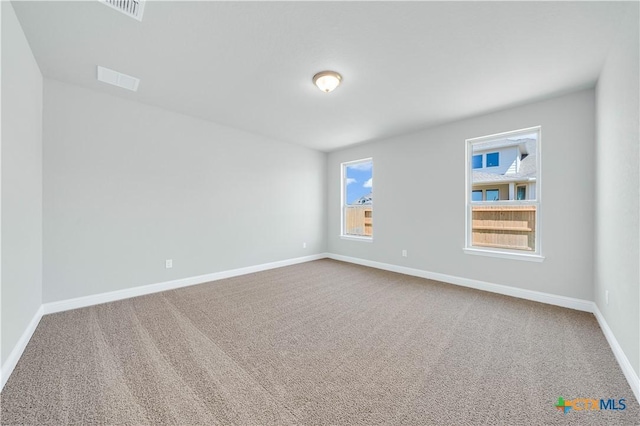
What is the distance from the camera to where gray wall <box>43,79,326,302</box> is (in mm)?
2799

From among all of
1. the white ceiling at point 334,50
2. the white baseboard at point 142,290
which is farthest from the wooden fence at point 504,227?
the white baseboard at point 142,290

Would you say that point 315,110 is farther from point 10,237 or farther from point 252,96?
point 10,237

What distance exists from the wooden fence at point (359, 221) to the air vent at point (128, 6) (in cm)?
442

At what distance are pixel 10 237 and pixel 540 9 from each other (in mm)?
4136

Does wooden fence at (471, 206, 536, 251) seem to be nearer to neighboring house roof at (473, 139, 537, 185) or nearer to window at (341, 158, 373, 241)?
neighboring house roof at (473, 139, 537, 185)

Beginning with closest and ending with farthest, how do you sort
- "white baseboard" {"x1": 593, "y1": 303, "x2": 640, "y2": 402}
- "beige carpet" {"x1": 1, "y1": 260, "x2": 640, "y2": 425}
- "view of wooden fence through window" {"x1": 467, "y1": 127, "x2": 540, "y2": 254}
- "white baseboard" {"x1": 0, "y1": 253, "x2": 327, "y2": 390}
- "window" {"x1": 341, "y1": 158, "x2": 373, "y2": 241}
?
"beige carpet" {"x1": 1, "y1": 260, "x2": 640, "y2": 425} < "white baseboard" {"x1": 593, "y1": 303, "x2": 640, "y2": 402} < "white baseboard" {"x1": 0, "y1": 253, "x2": 327, "y2": 390} < "view of wooden fence through window" {"x1": 467, "y1": 127, "x2": 540, "y2": 254} < "window" {"x1": 341, "y1": 158, "x2": 373, "y2": 241}

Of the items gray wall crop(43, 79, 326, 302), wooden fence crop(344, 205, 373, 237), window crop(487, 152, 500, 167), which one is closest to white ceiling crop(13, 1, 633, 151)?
gray wall crop(43, 79, 326, 302)

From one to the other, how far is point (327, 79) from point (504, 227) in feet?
10.4

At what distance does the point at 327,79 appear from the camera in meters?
2.58

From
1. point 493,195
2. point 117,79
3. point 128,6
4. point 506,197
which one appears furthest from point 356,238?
point 128,6

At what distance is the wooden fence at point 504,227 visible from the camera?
3.31 m

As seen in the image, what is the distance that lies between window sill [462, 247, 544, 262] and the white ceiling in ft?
6.51

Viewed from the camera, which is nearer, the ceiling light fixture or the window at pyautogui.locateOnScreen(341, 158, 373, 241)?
the ceiling light fixture
